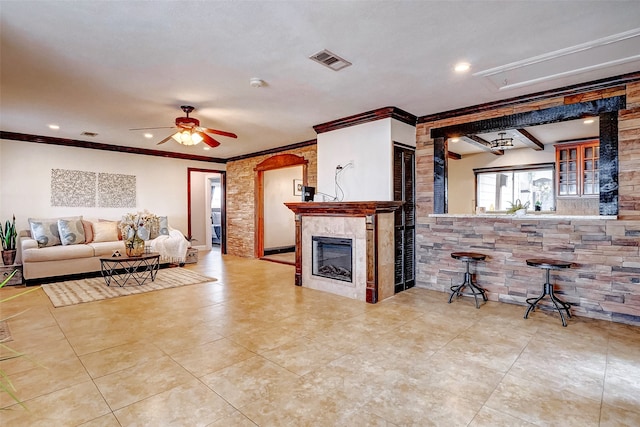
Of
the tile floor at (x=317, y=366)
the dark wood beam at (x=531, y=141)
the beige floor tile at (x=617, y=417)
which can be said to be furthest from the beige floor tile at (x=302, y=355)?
the dark wood beam at (x=531, y=141)

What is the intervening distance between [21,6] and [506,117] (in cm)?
483

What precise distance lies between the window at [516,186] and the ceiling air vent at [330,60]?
209 inches

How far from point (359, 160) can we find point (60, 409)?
4109 millimetres

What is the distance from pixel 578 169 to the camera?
6.39m

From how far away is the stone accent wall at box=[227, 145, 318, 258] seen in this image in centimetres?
811

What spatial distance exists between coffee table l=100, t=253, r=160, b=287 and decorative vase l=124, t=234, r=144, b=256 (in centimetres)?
→ 11

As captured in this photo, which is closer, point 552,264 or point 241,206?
point 552,264

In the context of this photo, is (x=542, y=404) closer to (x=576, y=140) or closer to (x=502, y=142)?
(x=502, y=142)

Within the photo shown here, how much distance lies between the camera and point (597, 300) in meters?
3.66

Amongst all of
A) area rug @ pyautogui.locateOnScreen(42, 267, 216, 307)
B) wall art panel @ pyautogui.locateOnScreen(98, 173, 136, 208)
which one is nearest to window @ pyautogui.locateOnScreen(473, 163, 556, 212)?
area rug @ pyautogui.locateOnScreen(42, 267, 216, 307)

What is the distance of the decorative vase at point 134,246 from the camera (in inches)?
212

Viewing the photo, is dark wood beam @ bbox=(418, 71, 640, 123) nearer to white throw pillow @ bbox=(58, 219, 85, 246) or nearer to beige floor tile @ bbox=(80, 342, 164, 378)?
beige floor tile @ bbox=(80, 342, 164, 378)

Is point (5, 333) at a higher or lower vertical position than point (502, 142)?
lower

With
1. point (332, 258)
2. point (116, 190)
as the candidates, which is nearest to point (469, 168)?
point (332, 258)
